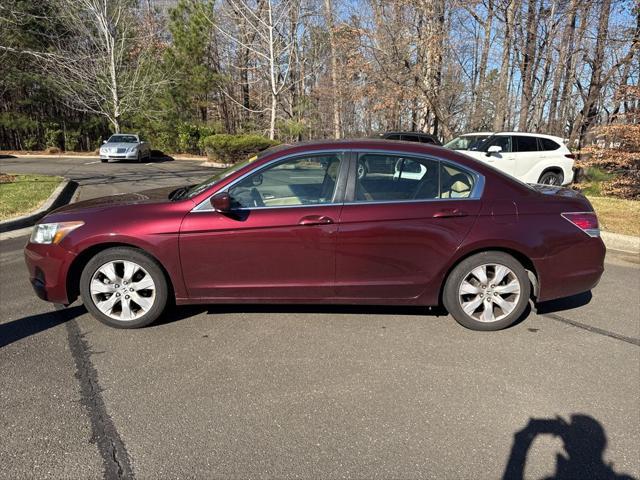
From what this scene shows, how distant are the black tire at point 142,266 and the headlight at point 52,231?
0.98ft

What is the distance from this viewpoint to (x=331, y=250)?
11.6 feet

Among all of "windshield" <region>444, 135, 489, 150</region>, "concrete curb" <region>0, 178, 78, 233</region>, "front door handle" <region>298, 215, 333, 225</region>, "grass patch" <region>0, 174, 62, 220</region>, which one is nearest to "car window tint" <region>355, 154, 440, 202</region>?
"front door handle" <region>298, 215, 333, 225</region>

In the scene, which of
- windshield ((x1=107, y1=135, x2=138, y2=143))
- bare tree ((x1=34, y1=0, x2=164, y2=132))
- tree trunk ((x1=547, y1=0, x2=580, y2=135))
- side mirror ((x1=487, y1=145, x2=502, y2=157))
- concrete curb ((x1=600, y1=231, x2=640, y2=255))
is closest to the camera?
concrete curb ((x1=600, y1=231, x2=640, y2=255))

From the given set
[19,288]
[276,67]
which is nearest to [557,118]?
[276,67]

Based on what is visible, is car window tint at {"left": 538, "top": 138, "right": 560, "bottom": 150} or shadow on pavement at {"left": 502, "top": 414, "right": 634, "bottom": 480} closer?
shadow on pavement at {"left": 502, "top": 414, "right": 634, "bottom": 480}

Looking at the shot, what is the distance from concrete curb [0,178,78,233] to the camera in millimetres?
7297

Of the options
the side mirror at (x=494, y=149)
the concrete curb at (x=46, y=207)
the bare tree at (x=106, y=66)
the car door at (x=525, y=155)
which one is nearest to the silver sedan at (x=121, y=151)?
the bare tree at (x=106, y=66)

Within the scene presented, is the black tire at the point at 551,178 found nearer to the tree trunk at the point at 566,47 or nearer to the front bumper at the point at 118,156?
the tree trunk at the point at 566,47

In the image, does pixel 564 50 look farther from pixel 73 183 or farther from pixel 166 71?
pixel 166 71

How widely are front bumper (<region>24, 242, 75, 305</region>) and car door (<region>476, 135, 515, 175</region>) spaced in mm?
9933

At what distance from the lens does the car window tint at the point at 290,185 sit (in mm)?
3615

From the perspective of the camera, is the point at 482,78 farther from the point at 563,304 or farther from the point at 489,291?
the point at 489,291

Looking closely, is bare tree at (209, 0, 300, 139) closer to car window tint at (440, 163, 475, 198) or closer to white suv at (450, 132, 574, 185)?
white suv at (450, 132, 574, 185)

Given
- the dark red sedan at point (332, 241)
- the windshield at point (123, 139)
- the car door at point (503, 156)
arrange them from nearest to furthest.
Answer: the dark red sedan at point (332, 241) < the car door at point (503, 156) < the windshield at point (123, 139)
